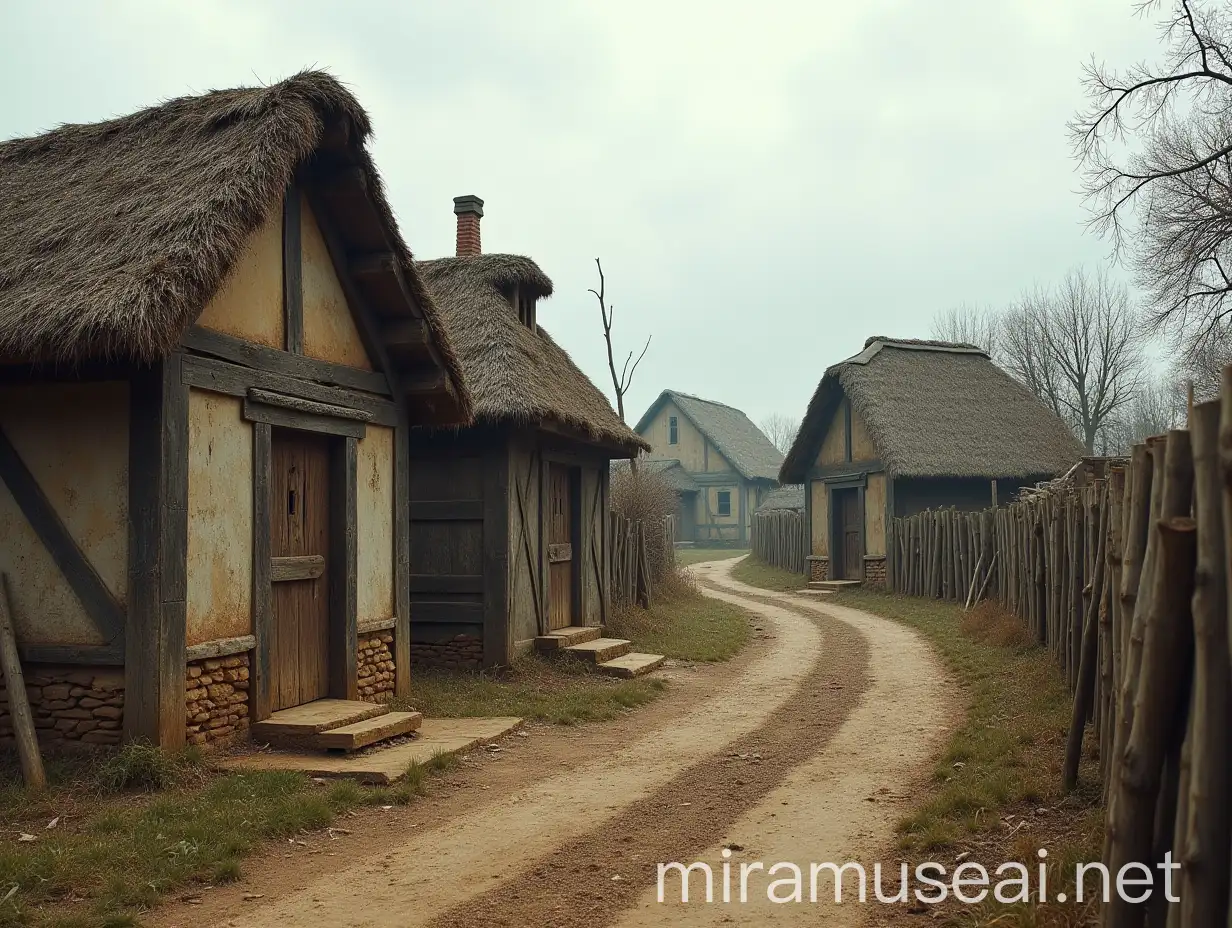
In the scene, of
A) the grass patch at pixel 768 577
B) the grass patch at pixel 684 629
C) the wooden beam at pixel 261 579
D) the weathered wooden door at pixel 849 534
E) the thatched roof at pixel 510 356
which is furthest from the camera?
the grass patch at pixel 768 577

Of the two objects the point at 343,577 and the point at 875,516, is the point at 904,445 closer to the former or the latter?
the point at 875,516

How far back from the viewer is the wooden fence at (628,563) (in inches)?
627

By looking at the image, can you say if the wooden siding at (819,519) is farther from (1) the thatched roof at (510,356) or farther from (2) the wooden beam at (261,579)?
(2) the wooden beam at (261,579)

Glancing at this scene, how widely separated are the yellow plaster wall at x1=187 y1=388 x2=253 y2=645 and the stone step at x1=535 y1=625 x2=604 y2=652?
16.0 feet

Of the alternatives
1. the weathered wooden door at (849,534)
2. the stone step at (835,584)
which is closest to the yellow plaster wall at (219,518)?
the stone step at (835,584)

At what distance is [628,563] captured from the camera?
1642 cm

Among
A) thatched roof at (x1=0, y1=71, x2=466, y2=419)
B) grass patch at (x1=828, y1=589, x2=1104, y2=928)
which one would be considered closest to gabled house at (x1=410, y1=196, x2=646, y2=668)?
thatched roof at (x1=0, y1=71, x2=466, y2=419)

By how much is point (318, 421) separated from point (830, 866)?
5.76 m

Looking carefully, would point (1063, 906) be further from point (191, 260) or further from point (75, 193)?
point (75, 193)

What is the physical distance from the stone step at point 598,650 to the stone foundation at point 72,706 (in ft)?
19.5

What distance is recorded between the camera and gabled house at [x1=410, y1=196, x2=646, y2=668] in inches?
460

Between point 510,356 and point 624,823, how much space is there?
7.13 meters

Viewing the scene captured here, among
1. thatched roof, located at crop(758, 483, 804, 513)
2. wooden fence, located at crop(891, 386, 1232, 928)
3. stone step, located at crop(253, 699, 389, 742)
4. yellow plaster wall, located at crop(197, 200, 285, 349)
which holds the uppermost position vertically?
yellow plaster wall, located at crop(197, 200, 285, 349)

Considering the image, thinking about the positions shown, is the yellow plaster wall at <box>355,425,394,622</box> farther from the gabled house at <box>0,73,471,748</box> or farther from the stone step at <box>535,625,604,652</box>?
the stone step at <box>535,625,604,652</box>
